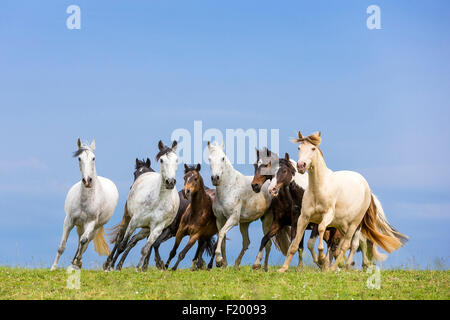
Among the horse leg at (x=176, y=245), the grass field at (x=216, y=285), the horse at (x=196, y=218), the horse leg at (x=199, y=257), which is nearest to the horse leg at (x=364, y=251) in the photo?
the grass field at (x=216, y=285)

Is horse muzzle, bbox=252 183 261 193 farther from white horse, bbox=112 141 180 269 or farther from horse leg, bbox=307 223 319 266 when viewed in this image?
white horse, bbox=112 141 180 269

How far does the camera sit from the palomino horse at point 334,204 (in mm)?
13523

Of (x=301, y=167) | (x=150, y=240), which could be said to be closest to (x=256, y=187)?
(x=301, y=167)

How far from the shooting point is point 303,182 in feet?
50.2

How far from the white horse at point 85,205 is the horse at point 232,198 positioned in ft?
9.14

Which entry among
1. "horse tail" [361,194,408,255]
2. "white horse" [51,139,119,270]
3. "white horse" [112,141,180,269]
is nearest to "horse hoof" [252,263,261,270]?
"white horse" [112,141,180,269]

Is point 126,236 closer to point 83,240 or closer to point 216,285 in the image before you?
point 83,240

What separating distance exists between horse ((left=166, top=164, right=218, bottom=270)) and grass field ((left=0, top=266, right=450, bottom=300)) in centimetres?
125

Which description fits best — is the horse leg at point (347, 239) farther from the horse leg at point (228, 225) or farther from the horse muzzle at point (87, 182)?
the horse muzzle at point (87, 182)

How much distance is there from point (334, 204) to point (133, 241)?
4.97 metres

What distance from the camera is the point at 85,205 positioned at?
1478cm
